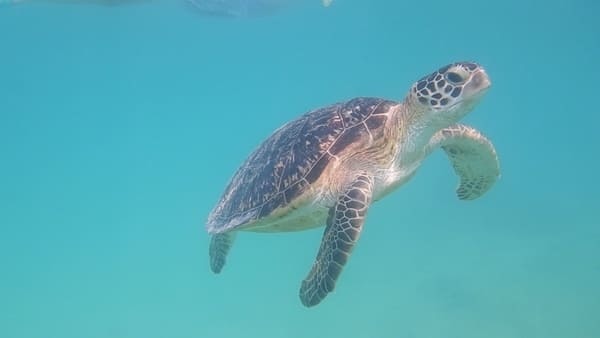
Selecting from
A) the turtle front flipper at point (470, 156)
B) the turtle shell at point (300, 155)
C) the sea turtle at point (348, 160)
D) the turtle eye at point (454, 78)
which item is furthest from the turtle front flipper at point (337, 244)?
the turtle front flipper at point (470, 156)

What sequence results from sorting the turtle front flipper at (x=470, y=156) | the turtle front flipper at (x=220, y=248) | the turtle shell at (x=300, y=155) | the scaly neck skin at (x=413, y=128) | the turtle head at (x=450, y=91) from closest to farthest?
the turtle head at (x=450, y=91) → the scaly neck skin at (x=413, y=128) → the turtle shell at (x=300, y=155) → the turtle front flipper at (x=470, y=156) → the turtle front flipper at (x=220, y=248)

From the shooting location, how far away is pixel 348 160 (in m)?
5.42

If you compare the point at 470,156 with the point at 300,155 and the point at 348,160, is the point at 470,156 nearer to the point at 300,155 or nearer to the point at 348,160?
the point at 348,160

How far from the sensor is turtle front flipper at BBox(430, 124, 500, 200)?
5918 millimetres

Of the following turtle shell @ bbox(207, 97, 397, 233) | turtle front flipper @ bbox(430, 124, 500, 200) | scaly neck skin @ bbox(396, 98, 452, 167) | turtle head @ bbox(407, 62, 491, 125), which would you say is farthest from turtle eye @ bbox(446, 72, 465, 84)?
turtle front flipper @ bbox(430, 124, 500, 200)

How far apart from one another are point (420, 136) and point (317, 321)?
937 cm

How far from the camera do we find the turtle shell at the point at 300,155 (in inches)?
216

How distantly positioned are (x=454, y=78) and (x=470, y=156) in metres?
1.90

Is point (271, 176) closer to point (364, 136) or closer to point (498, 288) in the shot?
point (364, 136)

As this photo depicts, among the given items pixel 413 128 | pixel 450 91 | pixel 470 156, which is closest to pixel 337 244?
pixel 413 128

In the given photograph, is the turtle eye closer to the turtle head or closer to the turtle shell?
the turtle head

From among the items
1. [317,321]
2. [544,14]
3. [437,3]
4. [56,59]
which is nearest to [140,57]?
[56,59]

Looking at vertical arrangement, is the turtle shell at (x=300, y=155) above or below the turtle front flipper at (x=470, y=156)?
above

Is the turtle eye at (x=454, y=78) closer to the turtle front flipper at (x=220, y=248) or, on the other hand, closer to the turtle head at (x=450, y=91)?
the turtle head at (x=450, y=91)
